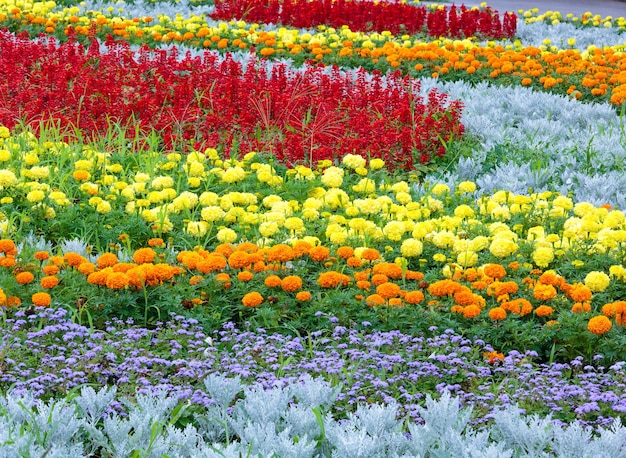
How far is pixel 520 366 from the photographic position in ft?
13.0

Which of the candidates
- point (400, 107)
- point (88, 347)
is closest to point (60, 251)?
point (88, 347)

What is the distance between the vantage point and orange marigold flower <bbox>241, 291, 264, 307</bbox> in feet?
14.6

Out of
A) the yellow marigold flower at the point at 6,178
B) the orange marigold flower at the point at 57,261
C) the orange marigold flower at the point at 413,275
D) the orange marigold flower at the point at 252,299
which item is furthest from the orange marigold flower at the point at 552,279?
the yellow marigold flower at the point at 6,178

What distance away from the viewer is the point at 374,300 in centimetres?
443

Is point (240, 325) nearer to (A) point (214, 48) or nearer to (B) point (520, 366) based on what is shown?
(B) point (520, 366)

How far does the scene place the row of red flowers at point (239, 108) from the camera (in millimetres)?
7320

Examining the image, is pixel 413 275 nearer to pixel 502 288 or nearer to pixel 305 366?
pixel 502 288

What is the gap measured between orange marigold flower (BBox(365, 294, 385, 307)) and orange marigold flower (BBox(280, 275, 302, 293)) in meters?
0.35

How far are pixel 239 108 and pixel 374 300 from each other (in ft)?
12.8

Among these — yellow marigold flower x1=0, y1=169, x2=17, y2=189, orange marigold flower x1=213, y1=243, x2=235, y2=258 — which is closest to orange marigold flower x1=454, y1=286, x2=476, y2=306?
orange marigold flower x1=213, y1=243, x2=235, y2=258

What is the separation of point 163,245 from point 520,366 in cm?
214

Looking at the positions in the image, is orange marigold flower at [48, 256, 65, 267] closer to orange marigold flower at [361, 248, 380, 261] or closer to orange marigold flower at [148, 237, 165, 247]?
orange marigold flower at [148, 237, 165, 247]

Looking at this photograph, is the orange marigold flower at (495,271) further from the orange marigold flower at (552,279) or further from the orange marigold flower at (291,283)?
the orange marigold flower at (291,283)

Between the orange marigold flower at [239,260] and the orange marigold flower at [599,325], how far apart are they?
1.70 metres
